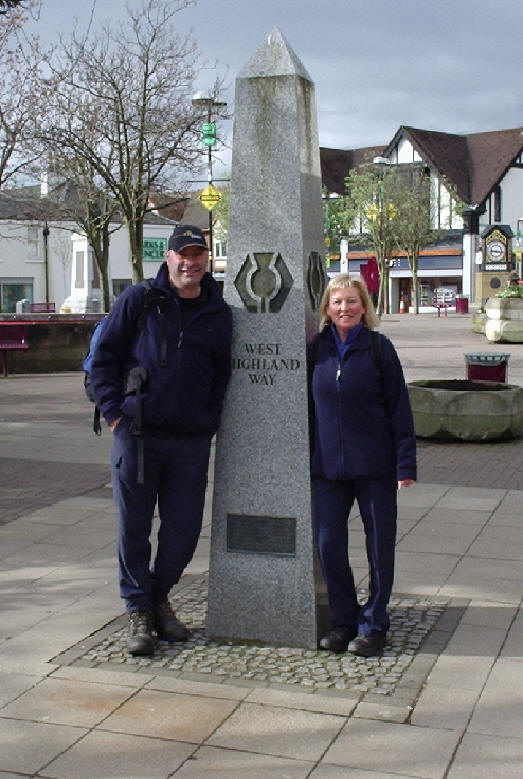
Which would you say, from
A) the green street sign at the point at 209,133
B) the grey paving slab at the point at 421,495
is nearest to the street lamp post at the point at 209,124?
the green street sign at the point at 209,133

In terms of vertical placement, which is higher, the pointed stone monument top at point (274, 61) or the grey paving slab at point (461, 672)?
the pointed stone monument top at point (274, 61)

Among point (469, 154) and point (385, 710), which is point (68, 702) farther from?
point (469, 154)

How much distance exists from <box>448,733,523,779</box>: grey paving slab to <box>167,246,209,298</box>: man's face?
217cm

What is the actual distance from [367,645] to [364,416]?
102cm

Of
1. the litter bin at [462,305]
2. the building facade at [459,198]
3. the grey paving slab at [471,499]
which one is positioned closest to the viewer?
the grey paving slab at [471,499]

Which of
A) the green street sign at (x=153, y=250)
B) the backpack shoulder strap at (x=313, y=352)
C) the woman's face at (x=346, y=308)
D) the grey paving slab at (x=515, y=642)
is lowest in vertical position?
the grey paving slab at (x=515, y=642)

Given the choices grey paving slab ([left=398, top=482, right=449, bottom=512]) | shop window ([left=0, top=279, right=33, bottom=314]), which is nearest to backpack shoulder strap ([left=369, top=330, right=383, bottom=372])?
grey paving slab ([left=398, top=482, right=449, bottom=512])

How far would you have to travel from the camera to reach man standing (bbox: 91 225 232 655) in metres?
4.70

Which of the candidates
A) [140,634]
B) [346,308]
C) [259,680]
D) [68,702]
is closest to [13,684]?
[68,702]

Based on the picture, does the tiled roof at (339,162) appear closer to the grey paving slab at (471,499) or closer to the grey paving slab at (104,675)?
the grey paving slab at (471,499)

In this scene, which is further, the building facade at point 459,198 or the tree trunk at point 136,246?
the building facade at point 459,198

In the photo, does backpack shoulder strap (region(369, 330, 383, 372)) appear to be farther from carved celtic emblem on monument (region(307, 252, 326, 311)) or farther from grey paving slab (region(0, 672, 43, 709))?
grey paving slab (region(0, 672, 43, 709))

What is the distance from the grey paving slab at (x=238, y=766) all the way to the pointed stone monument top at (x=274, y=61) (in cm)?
289

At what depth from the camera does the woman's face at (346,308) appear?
186 inches
